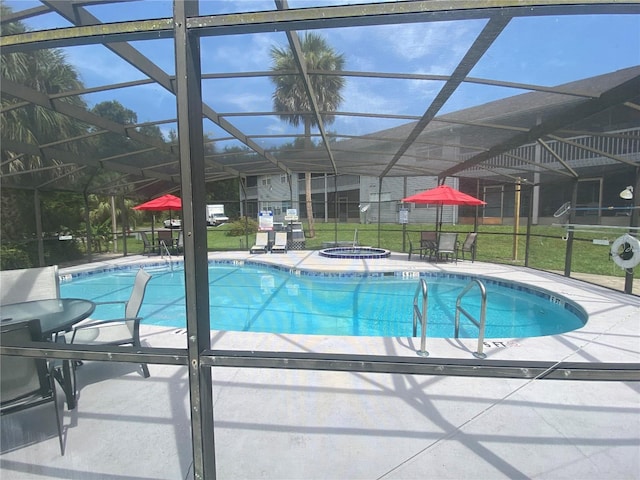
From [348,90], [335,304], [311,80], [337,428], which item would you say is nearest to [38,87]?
[311,80]

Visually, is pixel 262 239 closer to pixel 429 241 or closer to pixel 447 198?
pixel 429 241

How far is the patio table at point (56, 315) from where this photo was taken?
2.32 meters

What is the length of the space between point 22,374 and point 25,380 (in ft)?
0.14

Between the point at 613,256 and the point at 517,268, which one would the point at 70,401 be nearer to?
the point at 613,256

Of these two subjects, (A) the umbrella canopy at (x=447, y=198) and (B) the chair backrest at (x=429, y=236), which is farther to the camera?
(B) the chair backrest at (x=429, y=236)

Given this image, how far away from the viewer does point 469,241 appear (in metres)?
9.80

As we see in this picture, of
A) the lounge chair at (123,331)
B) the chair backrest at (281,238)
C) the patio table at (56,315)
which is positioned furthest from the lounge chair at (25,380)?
the chair backrest at (281,238)

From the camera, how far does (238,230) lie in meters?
18.7

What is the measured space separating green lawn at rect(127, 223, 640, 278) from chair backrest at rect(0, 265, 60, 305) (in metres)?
5.09

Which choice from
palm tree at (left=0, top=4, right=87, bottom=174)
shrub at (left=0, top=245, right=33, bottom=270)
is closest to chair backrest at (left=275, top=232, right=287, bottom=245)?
palm tree at (left=0, top=4, right=87, bottom=174)

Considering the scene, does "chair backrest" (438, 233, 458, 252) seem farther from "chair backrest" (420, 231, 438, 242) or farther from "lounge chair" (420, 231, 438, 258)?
"chair backrest" (420, 231, 438, 242)

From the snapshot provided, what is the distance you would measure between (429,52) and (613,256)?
4.32 metres

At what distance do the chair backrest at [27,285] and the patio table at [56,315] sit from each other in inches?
5.1

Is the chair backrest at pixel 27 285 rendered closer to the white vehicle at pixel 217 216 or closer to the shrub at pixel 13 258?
the shrub at pixel 13 258
